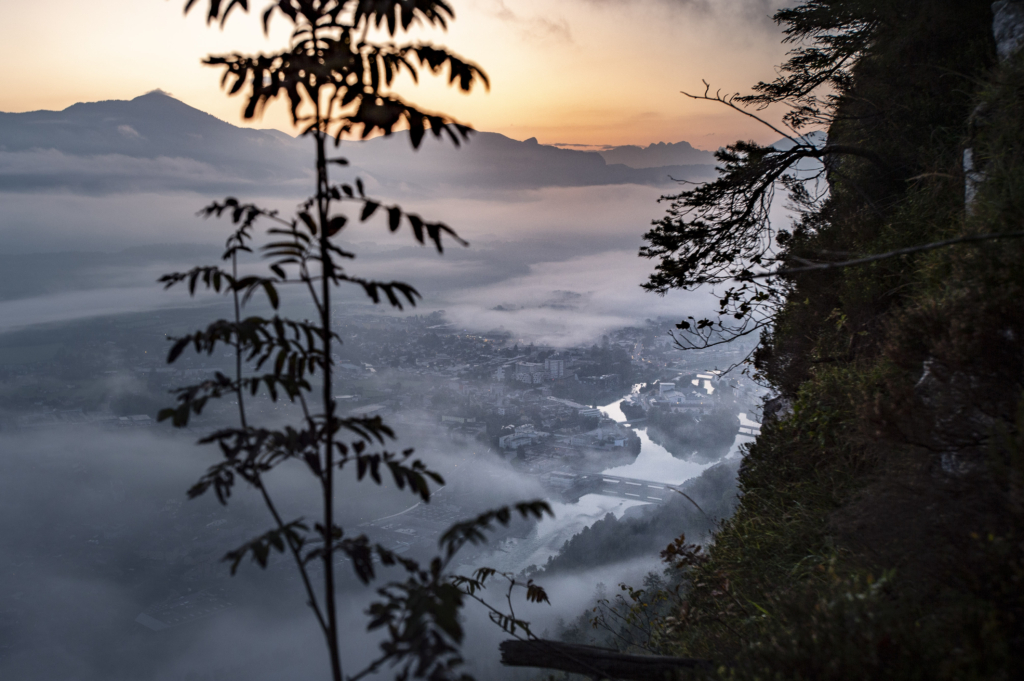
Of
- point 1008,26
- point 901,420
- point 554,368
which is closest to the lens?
point 901,420

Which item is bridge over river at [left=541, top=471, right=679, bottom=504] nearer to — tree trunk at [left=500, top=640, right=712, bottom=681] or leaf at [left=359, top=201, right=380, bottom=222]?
tree trunk at [left=500, top=640, right=712, bottom=681]

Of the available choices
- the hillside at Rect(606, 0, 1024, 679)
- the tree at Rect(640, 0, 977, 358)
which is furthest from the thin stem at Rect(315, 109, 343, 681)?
the tree at Rect(640, 0, 977, 358)

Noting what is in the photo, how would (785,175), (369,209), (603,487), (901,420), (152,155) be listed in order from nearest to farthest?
(369,209), (901,420), (785,175), (603,487), (152,155)

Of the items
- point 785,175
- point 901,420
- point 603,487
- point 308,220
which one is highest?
point 785,175

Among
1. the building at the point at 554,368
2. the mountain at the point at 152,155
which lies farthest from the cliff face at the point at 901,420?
the building at the point at 554,368

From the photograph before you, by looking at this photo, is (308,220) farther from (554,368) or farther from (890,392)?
(554,368)

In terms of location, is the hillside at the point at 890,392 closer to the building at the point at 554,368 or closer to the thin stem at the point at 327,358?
the thin stem at the point at 327,358

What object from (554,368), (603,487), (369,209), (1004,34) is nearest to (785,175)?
(1004,34)
